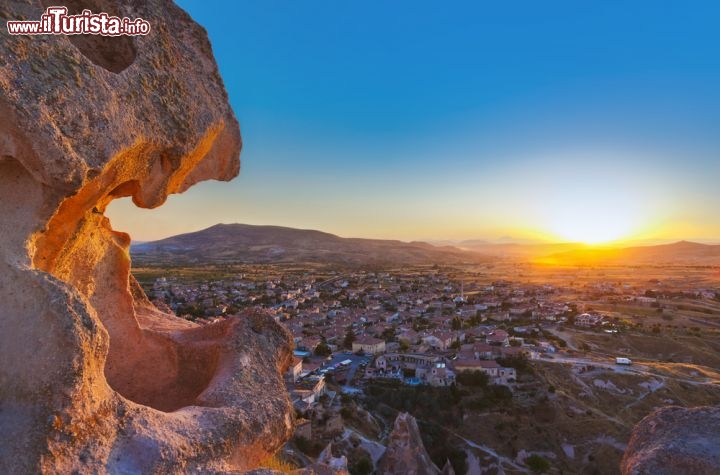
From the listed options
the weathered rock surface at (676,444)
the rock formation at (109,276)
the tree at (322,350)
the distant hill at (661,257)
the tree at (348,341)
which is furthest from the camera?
the distant hill at (661,257)

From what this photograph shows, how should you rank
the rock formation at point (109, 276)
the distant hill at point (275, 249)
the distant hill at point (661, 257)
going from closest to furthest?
the rock formation at point (109, 276) < the distant hill at point (275, 249) < the distant hill at point (661, 257)

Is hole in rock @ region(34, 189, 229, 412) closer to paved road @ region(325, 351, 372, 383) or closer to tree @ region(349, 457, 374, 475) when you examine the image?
tree @ region(349, 457, 374, 475)

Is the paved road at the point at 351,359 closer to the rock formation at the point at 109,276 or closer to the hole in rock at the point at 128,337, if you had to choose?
the hole in rock at the point at 128,337

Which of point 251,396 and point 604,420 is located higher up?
point 251,396

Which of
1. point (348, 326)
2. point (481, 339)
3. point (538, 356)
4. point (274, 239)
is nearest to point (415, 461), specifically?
point (538, 356)

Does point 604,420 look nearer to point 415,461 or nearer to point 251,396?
point 415,461

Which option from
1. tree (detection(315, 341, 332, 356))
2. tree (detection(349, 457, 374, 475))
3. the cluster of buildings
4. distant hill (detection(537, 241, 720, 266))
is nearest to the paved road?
tree (detection(315, 341, 332, 356))

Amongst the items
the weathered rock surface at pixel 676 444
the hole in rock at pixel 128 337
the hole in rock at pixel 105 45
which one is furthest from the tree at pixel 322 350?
the hole in rock at pixel 105 45
